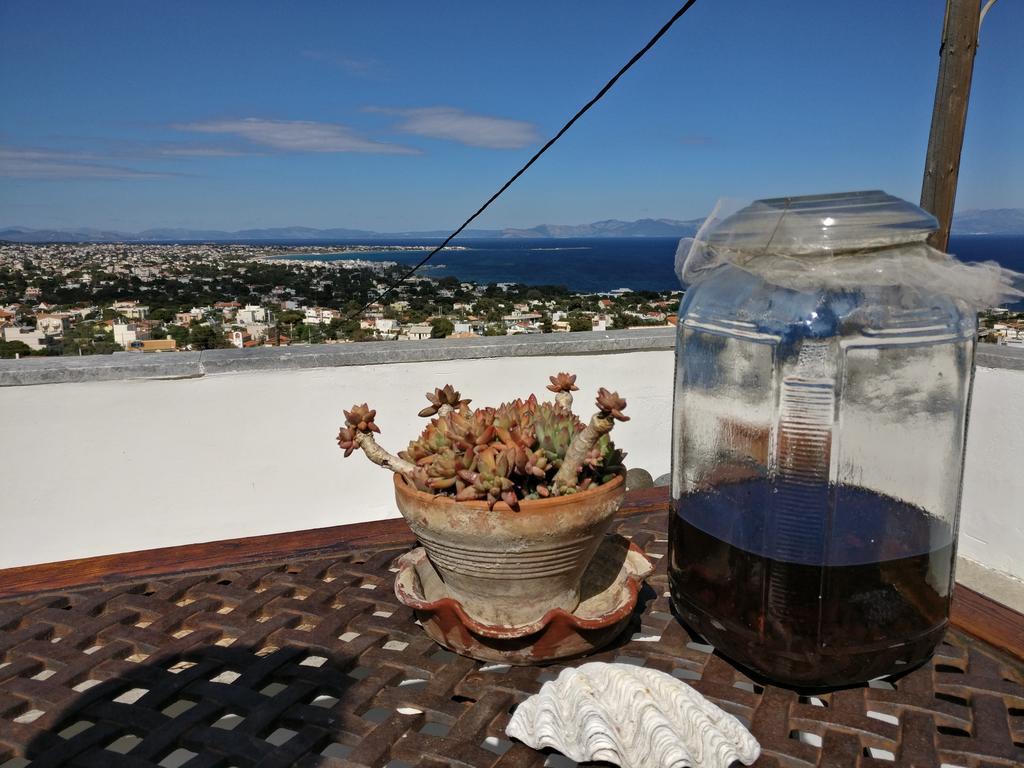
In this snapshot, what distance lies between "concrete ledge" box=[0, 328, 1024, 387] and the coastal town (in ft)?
0.85

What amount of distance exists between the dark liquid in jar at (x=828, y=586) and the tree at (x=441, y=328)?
2.10 metres

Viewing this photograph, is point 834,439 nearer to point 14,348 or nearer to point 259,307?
point 14,348

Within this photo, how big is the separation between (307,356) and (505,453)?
165 centimetres

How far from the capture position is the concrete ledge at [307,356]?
7.20ft

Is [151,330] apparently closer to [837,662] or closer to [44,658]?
[44,658]

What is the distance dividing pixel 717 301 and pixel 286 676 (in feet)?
2.74

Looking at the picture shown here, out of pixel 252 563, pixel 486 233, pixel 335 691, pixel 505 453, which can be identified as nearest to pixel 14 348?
pixel 252 563

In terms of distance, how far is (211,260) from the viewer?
20.4ft

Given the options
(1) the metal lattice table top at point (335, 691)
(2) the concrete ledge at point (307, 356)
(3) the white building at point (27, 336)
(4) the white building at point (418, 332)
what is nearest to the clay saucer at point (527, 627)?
(1) the metal lattice table top at point (335, 691)

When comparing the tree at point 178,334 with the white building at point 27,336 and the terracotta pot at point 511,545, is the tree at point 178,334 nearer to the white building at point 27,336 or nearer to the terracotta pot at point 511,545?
the white building at point 27,336

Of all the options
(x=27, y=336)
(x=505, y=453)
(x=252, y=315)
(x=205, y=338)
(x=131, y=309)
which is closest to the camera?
(x=505, y=453)

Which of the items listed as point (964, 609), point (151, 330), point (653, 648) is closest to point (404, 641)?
point (653, 648)

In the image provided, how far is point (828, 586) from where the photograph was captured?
0.94 metres

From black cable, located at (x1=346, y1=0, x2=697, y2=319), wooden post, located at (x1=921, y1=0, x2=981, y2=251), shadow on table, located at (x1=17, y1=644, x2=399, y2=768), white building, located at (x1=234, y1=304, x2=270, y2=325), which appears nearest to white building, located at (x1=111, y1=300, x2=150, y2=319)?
white building, located at (x1=234, y1=304, x2=270, y2=325)
